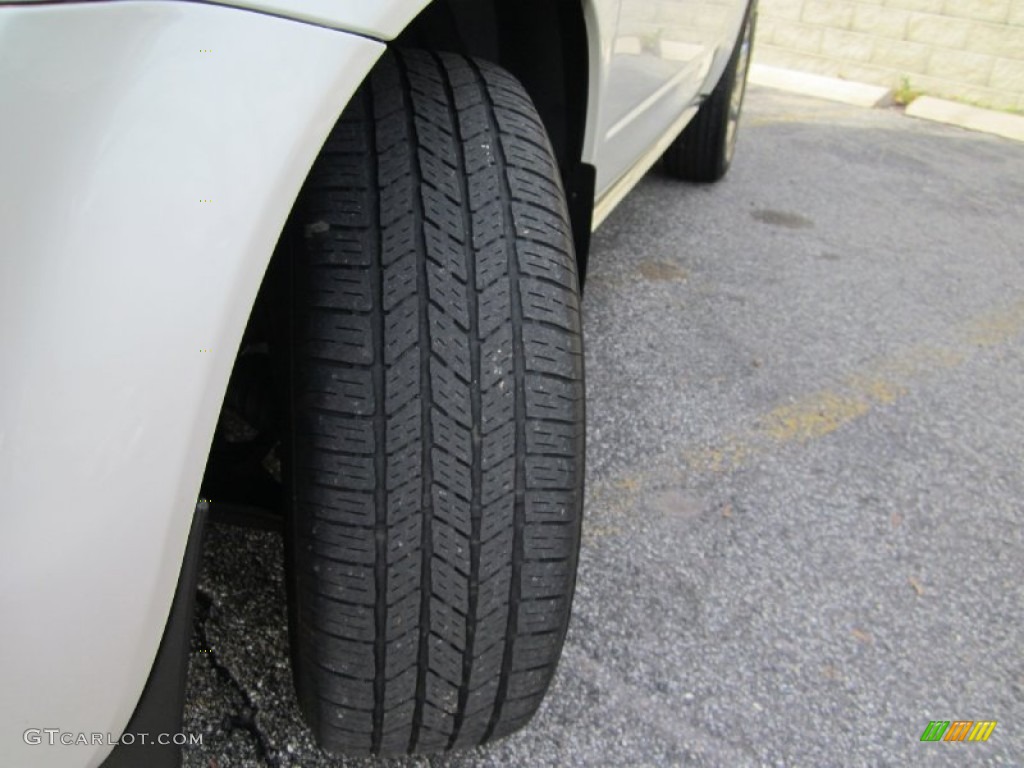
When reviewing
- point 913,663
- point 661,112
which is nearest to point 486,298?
point 913,663

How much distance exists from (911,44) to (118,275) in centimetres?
776

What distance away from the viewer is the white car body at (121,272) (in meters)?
0.75

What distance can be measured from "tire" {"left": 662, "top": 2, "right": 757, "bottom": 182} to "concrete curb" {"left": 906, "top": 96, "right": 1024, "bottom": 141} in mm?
3148

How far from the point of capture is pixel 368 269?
1.09m

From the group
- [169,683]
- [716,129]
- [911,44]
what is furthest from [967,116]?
[169,683]

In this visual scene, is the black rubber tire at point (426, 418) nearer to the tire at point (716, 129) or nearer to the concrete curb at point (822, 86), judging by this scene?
the tire at point (716, 129)

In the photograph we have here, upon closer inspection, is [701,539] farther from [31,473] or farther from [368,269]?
[31,473]

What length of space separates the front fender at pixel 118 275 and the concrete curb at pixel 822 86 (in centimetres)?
699

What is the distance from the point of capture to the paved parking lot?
1.54 meters

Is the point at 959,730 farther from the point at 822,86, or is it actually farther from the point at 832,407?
the point at 822,86

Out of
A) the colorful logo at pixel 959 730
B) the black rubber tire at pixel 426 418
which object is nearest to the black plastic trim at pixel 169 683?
the black rubber tire at pixel 426 418

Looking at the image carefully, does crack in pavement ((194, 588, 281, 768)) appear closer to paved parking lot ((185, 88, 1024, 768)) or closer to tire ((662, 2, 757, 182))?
paved parking lot ((185, 88, 1024, 768))

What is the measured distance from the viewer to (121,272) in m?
0.79

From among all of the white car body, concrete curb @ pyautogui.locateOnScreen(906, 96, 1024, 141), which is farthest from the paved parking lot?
concrete curb @ pyautogui.locateOnScreen(906, 96, 1024, 141)
